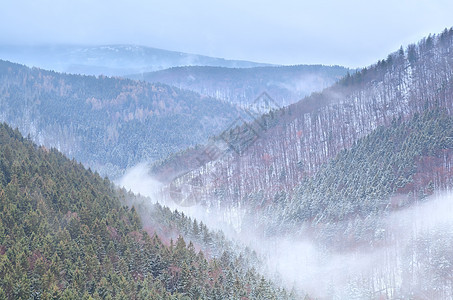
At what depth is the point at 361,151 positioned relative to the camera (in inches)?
7313

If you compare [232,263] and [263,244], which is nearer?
[232,263]

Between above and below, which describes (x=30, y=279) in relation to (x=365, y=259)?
above

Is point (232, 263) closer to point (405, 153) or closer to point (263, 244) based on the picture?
point (263, 244)

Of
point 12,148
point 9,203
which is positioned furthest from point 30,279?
point 12,148

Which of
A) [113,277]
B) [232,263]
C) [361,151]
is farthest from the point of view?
[361,151]

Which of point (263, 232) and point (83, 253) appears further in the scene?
point (263, 232)

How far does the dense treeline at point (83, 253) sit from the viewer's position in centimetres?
6081

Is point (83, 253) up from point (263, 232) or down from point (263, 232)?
up

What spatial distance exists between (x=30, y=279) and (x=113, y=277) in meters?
11.9

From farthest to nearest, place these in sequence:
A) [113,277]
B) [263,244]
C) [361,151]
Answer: [361,151], [263,244], [113,277]

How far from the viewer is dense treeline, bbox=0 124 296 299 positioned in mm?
60812

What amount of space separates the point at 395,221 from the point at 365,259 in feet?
56.1

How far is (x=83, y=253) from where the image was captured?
72.4m

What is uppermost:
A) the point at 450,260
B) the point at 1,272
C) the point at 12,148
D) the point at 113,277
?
the point at 12,148
